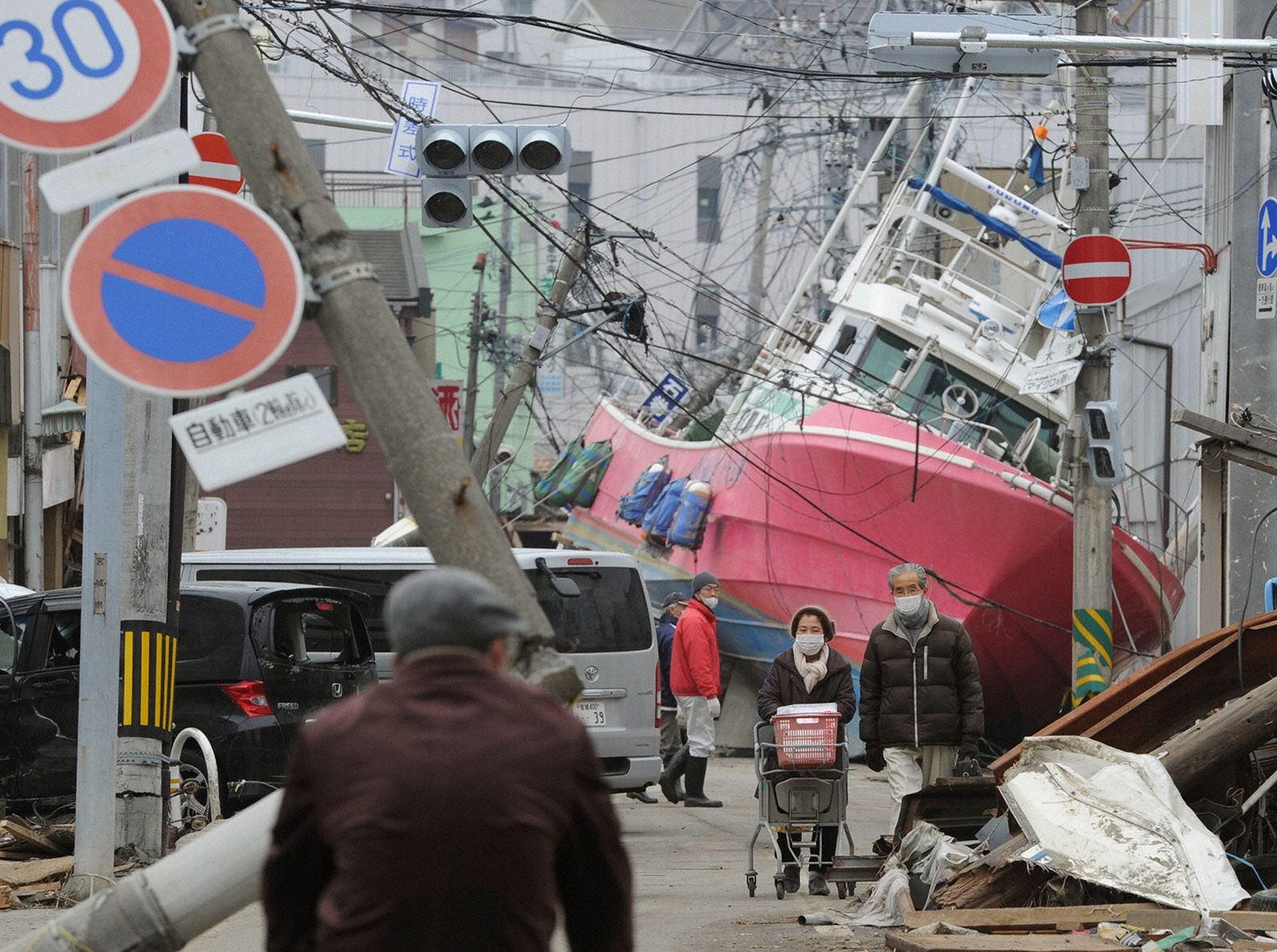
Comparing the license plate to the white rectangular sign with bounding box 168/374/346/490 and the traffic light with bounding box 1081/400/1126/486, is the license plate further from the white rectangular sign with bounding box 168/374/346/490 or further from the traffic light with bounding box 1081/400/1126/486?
the white rectangular sign with bounding box 168/374/346/490

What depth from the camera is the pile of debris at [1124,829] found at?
7461mm

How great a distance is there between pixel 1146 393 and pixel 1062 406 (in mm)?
1829

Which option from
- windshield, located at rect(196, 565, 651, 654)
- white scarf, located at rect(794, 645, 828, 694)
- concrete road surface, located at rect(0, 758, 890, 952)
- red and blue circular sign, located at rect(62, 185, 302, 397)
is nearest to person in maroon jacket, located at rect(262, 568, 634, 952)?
red and blue circular sign, located at rect(62, 185, 302, 397)

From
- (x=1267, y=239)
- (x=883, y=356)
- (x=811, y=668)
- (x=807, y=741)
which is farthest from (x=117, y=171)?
(x=883, y=356)

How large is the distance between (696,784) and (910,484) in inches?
260

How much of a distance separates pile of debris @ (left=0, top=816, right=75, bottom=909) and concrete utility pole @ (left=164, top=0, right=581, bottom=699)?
5.90 metres

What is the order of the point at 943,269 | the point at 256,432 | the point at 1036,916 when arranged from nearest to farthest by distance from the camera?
1. the point at 256,432
2. the point at 1036,916
3. the point at 943,269

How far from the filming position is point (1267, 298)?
15.6 metres

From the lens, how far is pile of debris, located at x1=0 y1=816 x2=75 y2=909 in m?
9.69

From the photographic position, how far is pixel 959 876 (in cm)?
841

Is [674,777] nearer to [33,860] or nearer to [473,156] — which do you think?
[473,156]

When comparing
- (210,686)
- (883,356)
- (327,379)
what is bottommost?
(210,686)

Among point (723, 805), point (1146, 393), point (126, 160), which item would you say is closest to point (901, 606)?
point (723, 805)

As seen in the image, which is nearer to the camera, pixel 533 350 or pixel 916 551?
pixel 533 350
